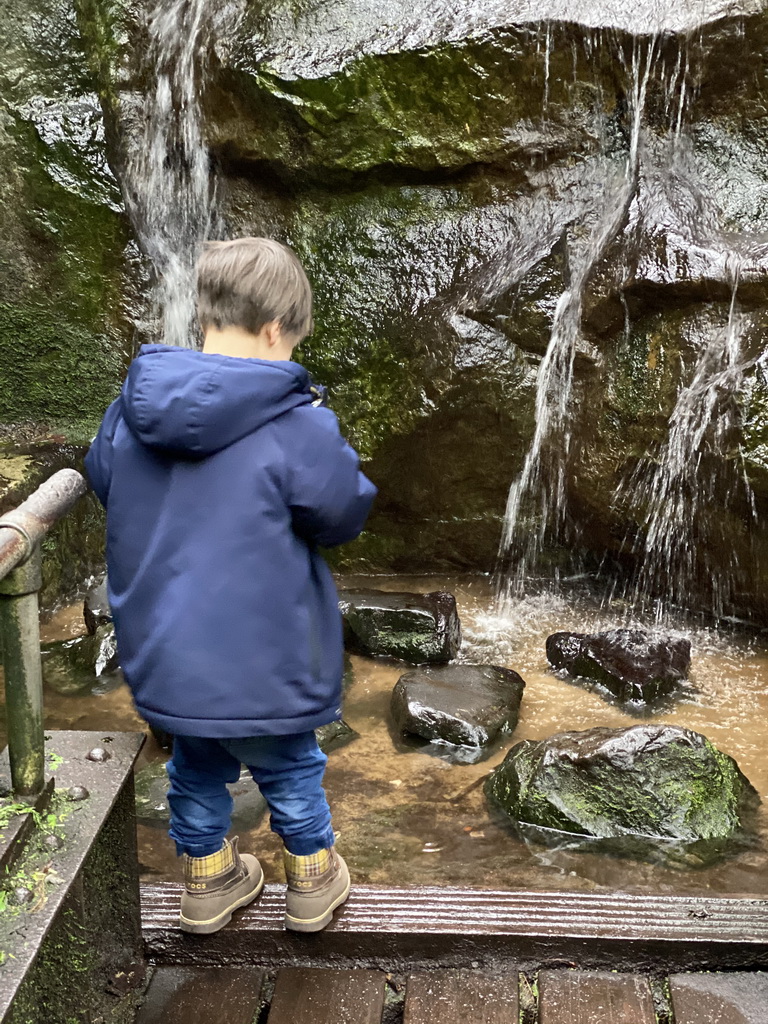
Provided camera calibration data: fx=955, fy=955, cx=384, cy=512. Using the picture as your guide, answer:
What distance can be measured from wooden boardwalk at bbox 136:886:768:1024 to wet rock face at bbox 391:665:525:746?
54.0 inches

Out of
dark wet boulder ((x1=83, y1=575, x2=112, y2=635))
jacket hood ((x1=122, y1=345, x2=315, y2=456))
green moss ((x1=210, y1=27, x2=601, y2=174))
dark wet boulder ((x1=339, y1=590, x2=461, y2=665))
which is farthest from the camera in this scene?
green moss ((x1=210, y1=27, x2=601, y2=174))

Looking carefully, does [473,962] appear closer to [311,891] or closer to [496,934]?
[496,934]

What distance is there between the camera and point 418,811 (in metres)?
3.04

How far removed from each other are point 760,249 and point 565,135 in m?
1.07

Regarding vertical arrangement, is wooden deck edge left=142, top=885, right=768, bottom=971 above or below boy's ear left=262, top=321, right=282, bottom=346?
below

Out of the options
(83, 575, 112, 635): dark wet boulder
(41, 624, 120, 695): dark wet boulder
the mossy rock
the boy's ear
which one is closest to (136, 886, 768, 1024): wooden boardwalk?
the boy's ear

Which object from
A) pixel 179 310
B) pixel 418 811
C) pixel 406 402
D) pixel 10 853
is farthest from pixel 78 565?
pixel 10 853

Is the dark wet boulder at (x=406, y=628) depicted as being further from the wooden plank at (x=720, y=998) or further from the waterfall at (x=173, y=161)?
the wooden plank at (x=720, y=998)

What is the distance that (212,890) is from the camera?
198cm

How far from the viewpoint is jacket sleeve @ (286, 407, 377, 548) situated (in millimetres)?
1756

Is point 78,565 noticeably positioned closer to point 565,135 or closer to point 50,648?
point 50,648

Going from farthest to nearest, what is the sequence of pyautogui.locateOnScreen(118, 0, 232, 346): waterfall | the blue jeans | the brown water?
pyautogui.locateOnScreen(118, 0, 232, 346): waterfall, the brown water, the blue jeans

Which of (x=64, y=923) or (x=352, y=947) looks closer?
(x=64, y=923)

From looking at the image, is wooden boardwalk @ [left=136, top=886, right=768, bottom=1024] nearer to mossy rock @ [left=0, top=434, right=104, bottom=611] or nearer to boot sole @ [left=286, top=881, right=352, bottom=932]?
boot sole @ [left=286, top=881, right=352, bottom=932]
